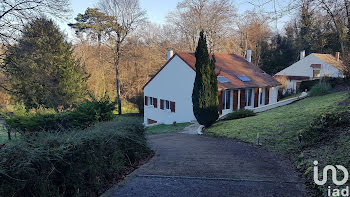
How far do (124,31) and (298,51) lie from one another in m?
31.3

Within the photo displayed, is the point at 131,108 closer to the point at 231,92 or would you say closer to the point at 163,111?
the point at 163,111

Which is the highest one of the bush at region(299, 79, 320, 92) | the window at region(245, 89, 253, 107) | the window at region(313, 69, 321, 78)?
the window at region(313, 69, 321, 78)

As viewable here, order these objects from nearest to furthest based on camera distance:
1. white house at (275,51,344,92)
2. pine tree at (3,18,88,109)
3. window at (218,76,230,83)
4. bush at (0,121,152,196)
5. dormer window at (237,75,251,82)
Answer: bush at (0,121,152,196) < pine tree at (3,18,88,109) < window at (218,76,230,83) < dormer window at (237,75,251,82) < white house at (275,51,344,92)

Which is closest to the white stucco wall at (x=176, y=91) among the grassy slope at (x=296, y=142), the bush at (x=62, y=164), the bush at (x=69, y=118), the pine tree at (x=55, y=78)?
the grassy slope at (x=296, y=142)

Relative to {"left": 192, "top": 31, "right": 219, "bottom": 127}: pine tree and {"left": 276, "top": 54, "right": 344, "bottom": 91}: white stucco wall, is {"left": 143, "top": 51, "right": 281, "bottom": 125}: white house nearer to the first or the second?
{"left": 192, "top": 31, "right": 219, "bottom": 127}: pine tree

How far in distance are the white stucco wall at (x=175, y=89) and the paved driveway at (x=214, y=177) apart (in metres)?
12.3

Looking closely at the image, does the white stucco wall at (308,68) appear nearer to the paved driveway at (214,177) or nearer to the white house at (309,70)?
the white house at (309,70)

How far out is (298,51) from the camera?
42.7m

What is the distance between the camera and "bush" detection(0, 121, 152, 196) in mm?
3512

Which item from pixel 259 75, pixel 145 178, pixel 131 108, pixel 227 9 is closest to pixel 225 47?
pixel 227 9

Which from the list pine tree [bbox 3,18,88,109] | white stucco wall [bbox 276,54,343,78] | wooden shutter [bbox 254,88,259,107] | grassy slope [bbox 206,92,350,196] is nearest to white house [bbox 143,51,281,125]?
wooden shutter [bbox 254,88,259,107]

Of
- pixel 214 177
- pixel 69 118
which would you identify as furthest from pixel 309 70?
pixel 214 177

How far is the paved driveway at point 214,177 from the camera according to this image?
15.6ft

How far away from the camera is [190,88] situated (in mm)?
19719
